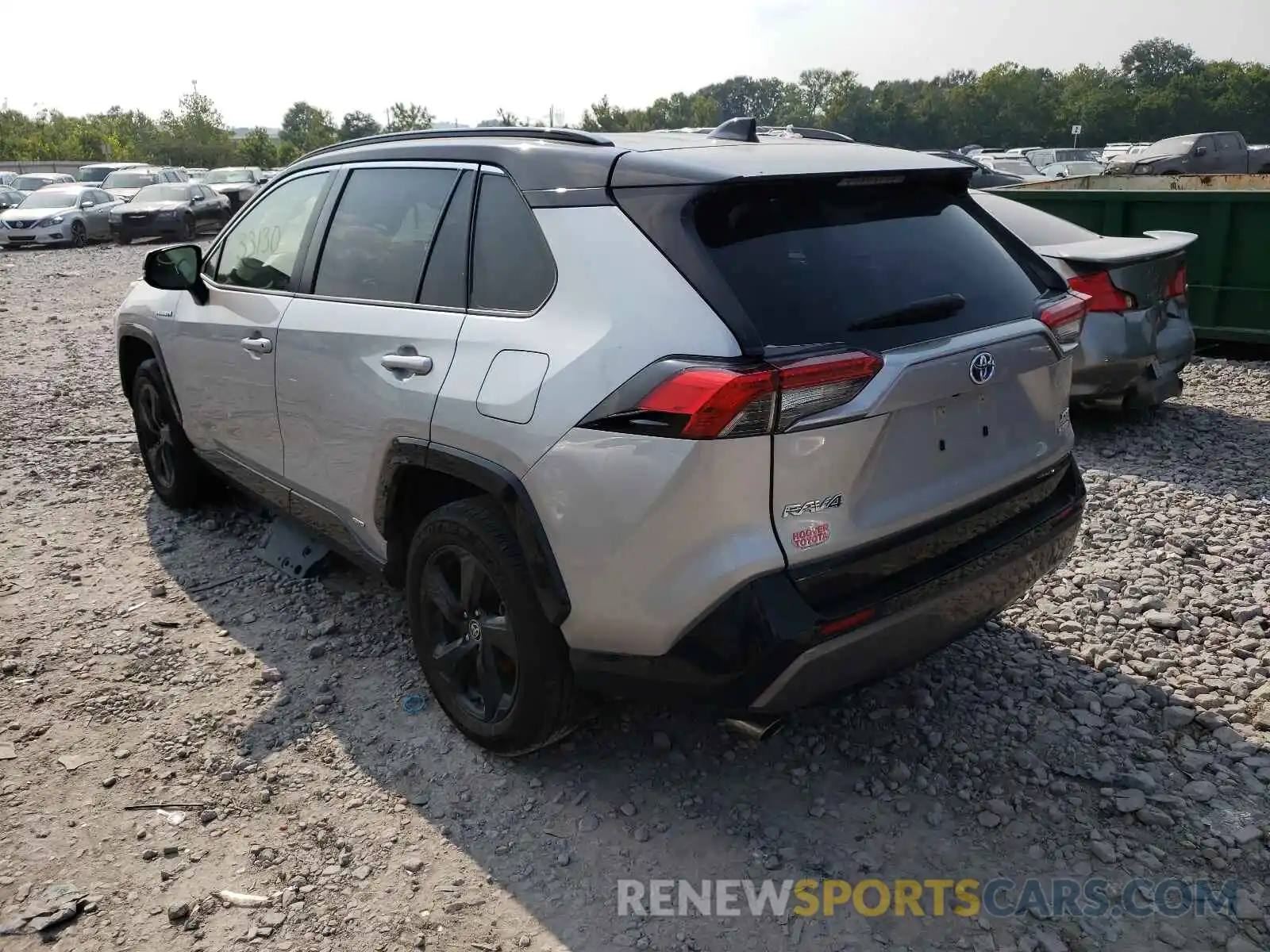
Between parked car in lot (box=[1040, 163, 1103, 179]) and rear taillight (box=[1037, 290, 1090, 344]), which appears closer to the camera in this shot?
rear taillight (box=[1037, 290, 1090, 344])

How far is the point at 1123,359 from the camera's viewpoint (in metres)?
5.85

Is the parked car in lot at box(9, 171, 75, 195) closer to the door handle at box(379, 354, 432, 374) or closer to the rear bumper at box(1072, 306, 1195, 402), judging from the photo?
the rear bumper at box(1072, 306, 1195, 402)

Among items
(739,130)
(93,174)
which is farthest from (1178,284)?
(93,174)

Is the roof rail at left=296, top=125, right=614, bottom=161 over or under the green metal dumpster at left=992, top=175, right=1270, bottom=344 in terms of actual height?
over

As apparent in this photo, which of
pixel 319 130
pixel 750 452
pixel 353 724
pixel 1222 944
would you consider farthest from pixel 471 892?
pixel 319 130

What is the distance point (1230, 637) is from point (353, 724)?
3.19 meters

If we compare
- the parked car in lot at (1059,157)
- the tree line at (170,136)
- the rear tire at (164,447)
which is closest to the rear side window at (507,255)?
the rear tire at (164,447)

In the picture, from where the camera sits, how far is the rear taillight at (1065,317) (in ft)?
9.50

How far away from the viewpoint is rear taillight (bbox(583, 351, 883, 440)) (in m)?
2.22

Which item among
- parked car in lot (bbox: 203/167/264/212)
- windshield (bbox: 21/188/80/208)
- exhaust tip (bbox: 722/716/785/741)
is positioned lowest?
exhaust tip (bbox: 722/716/785/741)

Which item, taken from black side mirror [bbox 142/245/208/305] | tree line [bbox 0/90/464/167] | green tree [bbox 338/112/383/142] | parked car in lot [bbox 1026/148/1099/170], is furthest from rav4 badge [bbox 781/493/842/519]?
green tree [bbox 338/112/383/142]

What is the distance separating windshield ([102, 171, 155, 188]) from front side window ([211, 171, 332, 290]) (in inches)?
1073

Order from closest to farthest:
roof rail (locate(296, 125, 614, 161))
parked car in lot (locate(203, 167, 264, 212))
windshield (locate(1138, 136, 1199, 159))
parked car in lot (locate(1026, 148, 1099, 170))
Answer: roof rail (locate(296, 125, 614, 161)), windshield (locate(1138, 136, 1199, 159)), parked car in lot (locate(203, 167, 264, 212)), parked car in lot (locate(1026, 148, 1099, 170))

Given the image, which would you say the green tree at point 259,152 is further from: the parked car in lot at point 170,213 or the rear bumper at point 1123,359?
the rear bumper at point 1123,359
